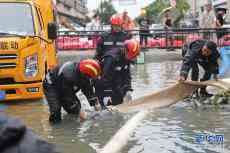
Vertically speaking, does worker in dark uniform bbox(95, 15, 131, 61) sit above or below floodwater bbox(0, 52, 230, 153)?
above

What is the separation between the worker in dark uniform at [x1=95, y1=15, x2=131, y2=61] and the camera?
→ 10773mm

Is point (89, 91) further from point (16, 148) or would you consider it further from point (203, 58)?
point (16, 148)

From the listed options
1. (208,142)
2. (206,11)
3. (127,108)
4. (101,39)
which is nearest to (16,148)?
(208,142)

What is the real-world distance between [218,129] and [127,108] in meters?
1.99

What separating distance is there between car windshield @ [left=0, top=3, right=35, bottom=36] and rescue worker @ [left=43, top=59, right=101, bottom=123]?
11.8 ft

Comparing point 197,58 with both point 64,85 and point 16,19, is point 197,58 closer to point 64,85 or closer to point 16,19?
point 64,85

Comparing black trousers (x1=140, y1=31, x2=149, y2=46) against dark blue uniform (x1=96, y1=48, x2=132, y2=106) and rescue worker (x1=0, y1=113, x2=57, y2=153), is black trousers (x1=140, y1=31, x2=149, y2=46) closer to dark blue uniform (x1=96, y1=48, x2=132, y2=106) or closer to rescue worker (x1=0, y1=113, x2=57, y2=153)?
dark blue uniform (x1=96, y1=48, x2=132, y2=106)

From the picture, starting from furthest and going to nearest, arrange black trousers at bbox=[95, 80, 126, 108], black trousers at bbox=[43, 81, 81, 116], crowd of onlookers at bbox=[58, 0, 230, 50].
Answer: crowd of onlookers at bbox=[58, 0, 230, 50], black trousers at bbox=[95, 80, 126, 108], black trousers at bbox=[43, 81, 81, 116]

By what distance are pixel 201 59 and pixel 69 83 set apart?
151 inches

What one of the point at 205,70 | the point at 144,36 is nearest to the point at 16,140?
the point at 205,70

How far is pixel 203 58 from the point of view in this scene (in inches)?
463

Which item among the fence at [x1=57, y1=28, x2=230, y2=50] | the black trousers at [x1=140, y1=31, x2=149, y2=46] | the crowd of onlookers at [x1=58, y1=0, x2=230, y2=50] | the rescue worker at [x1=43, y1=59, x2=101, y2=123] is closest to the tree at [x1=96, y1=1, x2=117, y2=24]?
the crowd of onlookers at [x1=58, y1=0, x2=230, y2=50]

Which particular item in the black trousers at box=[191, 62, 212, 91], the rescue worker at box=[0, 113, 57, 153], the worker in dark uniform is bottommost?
the black trousers at box=[191, 62, 212, 91]

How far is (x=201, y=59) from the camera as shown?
11797 mm
